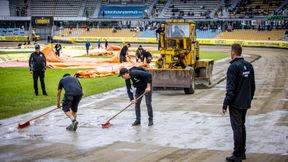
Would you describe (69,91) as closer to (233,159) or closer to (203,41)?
(233,159)

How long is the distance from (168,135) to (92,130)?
6.58 feet

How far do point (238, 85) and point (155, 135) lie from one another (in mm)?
3360

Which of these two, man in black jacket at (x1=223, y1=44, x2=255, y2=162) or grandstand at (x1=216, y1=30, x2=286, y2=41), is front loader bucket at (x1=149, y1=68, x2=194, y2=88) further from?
grandstand at (x1=216, y1=30, x2=286, y2=41)

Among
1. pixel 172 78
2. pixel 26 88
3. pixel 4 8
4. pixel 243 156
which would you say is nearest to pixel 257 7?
pixel 4 8

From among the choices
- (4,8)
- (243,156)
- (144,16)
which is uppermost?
(4,8)

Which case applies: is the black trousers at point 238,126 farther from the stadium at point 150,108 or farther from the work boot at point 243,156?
the work boot at point 243,156

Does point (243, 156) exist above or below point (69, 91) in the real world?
below

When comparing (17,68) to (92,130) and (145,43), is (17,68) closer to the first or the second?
(92,130)

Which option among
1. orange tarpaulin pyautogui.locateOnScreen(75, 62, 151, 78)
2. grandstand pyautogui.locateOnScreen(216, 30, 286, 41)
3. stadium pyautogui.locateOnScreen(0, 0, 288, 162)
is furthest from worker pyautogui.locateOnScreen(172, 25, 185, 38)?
grandstand pyautogui.locateOnScreen(216, 30, 286, 41)

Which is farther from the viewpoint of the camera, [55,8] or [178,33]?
[55,8]

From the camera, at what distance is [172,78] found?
62.2 ft

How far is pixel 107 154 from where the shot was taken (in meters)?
9.73

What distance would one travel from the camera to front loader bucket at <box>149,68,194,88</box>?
18734mm

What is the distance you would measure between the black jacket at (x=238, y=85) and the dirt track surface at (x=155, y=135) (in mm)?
1220
